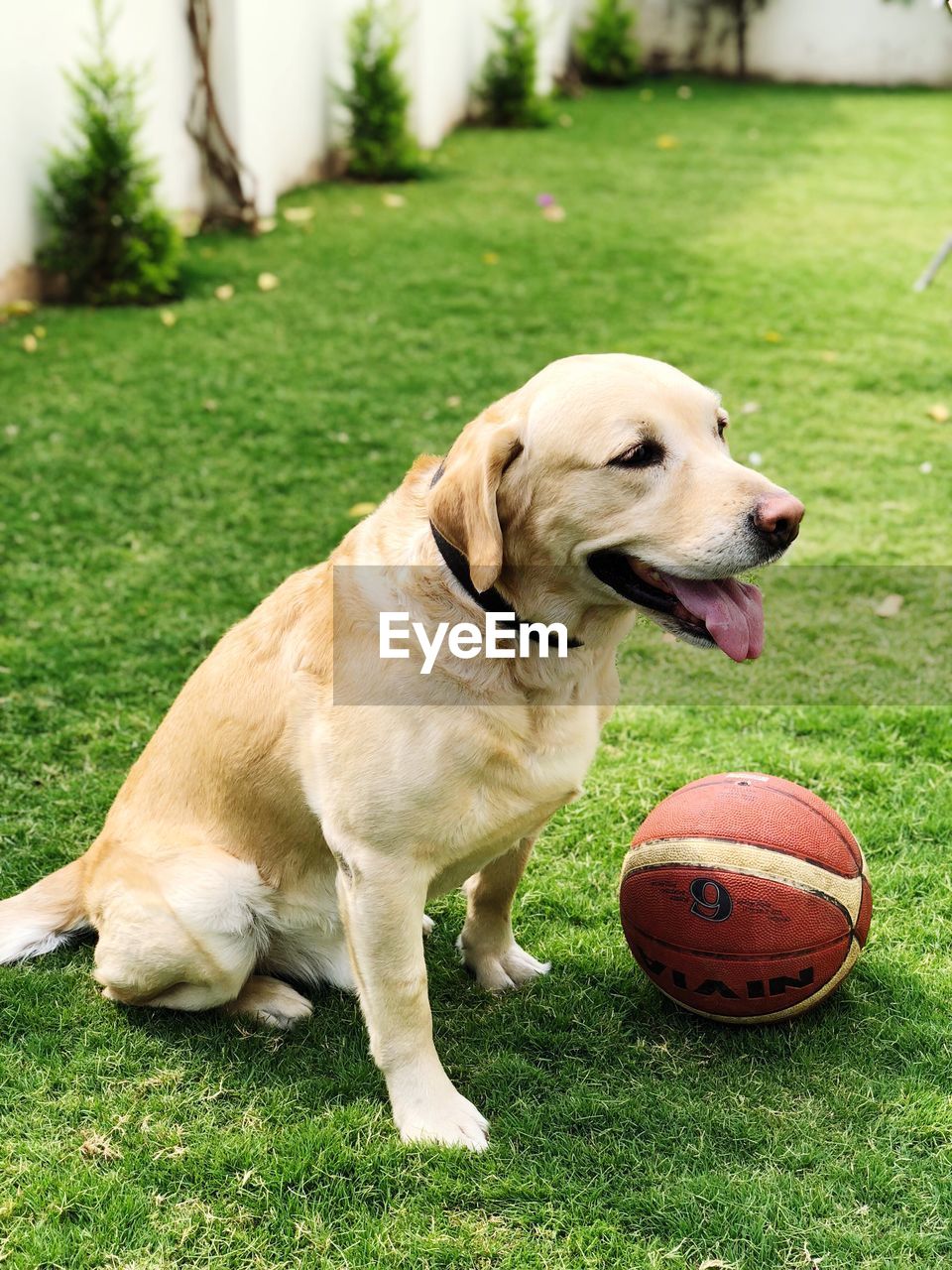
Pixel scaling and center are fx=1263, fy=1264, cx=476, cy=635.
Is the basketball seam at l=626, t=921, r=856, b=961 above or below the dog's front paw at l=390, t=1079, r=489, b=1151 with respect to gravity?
above

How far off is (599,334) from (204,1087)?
19.7ft

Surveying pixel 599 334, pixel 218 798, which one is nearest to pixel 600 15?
pixel 599 334

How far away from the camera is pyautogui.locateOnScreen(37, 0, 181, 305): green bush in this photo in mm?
8070

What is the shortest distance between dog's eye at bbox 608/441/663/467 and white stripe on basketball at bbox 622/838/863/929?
0.97 meters

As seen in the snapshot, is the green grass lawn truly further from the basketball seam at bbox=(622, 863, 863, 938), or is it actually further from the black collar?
the black collar

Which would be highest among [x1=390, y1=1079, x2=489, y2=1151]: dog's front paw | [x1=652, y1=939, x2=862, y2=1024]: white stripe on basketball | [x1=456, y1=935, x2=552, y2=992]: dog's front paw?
[x1=652, y1=939, x2=862, y2=1024]: white stripe on basketball

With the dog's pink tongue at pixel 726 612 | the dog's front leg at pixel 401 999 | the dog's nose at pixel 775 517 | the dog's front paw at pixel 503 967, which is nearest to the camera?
the dog's nose at pixel 775 517

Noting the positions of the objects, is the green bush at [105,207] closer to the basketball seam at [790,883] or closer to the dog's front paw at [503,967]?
the dog's front paw at [503,967]

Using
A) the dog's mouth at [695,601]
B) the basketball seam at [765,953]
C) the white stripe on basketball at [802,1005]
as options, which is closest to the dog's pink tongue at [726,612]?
the dog's mouth at [695,601]

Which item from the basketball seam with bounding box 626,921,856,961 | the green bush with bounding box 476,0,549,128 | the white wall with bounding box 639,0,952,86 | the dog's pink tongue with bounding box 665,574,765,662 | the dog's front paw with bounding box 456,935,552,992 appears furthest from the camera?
the white wall with bounding box 639,0,952,86

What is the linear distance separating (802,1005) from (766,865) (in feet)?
1.14

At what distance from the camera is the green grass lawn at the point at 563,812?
2.66m

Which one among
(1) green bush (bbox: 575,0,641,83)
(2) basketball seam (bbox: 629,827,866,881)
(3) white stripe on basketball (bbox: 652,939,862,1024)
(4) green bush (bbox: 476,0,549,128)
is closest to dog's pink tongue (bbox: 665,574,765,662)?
(2) basketball seam (bbox: 629,827,866,881)

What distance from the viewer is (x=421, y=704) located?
2652 millimetres
